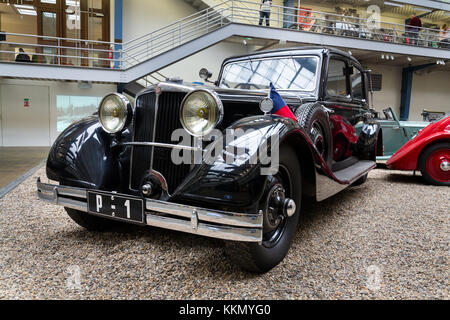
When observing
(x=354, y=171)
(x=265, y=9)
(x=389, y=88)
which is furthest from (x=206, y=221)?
(x=389, y=88)

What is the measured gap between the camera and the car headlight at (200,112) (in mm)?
1851

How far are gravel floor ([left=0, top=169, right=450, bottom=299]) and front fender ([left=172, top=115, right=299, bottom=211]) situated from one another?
1.72 feet

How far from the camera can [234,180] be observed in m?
1.65

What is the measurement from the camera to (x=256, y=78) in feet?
11.1

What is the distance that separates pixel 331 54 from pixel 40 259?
10.8 feet

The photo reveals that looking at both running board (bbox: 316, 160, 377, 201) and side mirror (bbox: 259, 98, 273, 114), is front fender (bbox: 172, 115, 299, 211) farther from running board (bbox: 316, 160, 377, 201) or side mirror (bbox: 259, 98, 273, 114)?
running board (bbox: 316, 160, 377, 201)

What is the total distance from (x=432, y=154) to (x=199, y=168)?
4.60 meters

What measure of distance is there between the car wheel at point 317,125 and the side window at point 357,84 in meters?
1.26

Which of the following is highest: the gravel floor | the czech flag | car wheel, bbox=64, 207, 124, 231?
the czech flag

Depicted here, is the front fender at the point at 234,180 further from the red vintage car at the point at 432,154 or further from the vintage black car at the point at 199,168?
the red vintage car at the point at 432,154

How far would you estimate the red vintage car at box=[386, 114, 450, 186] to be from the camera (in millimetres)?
4793

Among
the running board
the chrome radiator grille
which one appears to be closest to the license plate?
the chrome radiator grille

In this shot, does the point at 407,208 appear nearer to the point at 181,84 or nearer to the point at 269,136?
the point at 269,136

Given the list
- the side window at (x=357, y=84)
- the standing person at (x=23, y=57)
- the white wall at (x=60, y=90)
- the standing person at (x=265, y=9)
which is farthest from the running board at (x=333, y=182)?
the white wall at (x=60, y=90)
